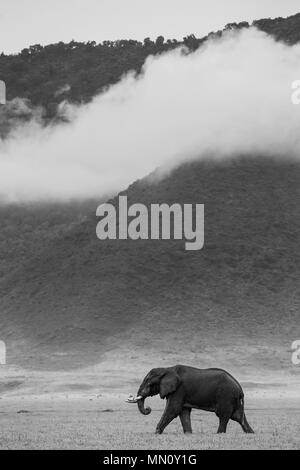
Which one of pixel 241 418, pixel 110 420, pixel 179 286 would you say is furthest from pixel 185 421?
pixel 179 286

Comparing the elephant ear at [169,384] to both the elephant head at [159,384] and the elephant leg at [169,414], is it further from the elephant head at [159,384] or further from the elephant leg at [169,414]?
the elephant leg at [169,414]

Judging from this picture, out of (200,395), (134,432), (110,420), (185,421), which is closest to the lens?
(200,395)

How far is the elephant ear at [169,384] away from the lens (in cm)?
2822

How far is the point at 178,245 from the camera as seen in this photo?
99.2 metres

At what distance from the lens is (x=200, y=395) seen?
28.4 meters

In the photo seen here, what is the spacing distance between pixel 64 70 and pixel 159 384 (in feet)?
478

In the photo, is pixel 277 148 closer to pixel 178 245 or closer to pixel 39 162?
pixel 178 245

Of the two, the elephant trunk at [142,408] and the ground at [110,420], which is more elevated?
the elephant trunk at [142,408]

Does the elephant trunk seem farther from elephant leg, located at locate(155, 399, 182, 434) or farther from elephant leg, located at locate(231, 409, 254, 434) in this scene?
elephant leg, located at locate(231, 409, 254, 434)

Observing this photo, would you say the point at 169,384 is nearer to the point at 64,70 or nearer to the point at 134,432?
the point at 134,432

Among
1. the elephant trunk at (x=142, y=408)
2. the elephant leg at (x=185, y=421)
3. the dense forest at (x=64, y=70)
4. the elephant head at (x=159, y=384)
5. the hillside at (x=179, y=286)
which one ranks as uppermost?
the dense forest at (x=64, y=70)

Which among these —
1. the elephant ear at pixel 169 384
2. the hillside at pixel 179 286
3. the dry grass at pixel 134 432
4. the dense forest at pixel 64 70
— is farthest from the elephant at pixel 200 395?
the dense forest at pixel 64 70

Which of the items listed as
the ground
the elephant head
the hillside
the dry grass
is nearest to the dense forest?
the hillside

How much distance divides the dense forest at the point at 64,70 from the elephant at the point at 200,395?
11729 cm
